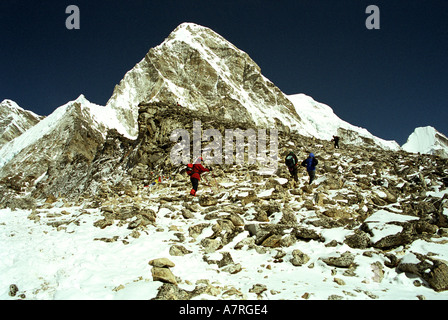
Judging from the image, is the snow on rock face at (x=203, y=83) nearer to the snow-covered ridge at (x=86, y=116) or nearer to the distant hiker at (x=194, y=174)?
the snow-covered ridge at (x=86, y=116)

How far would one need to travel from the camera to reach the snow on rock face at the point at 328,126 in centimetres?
8806

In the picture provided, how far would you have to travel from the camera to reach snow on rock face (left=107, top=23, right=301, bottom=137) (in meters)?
70.1

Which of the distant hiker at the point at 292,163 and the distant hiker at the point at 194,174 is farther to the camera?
the distant hiker at the point at 292,163

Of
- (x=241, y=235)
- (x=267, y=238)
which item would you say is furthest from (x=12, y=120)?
(x=267, y=238)

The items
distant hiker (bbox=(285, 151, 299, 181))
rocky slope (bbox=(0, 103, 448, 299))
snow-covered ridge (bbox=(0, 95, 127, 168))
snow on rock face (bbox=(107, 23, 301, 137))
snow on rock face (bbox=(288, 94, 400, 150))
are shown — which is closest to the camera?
rocky slope (bbox=(0, 103, 448, 299))

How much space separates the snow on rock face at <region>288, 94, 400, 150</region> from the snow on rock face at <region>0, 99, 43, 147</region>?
610 feet

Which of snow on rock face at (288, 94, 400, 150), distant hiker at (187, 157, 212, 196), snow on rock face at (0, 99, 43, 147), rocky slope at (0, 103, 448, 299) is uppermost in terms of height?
snow on rock face at (0, 99, 43, 147)

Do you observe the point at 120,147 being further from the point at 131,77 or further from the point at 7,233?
the point at 131,77

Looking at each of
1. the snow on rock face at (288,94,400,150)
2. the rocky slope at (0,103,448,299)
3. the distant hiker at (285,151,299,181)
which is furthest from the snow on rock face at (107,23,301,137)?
the rocky slope at (0,103,448,299)

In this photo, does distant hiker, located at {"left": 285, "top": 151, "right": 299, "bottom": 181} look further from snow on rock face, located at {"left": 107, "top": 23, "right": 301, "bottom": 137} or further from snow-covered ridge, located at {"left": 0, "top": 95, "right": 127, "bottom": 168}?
snow-covered ridge, located at {"left": 0, "top": 95, "right": 127, "bottom": 168}

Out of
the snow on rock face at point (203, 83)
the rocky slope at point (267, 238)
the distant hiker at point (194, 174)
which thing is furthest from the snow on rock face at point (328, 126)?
the distant hiker at point (194, 174)

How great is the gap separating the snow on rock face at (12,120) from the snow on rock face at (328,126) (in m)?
186

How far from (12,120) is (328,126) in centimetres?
21428

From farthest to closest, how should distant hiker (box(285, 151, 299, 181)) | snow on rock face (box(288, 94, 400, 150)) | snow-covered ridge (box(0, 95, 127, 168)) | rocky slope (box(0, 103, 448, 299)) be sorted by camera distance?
1. snow on rock face (box(288, 94, 400, 150))
2. snow-covered ridge (box(0, 95, 127, 168))
3. distant hiker (box(285, 151, 299, 181))
4. rocky slope (box(0, 103, 448, 299))
